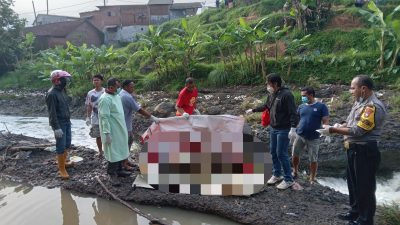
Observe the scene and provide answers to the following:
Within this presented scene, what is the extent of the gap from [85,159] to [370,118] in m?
5.49

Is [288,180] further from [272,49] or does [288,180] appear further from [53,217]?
[272,49]

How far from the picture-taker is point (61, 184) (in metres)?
6.36

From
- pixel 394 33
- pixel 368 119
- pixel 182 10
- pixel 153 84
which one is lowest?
pixel 153 84

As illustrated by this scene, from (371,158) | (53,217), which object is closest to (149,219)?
(53,217)

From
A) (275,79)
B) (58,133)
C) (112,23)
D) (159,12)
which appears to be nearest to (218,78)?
(58,133)

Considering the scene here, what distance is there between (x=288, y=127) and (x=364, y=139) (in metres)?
1.47

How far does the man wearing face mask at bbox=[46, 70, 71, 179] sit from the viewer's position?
20.2 feet

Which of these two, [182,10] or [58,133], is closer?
[58,133]

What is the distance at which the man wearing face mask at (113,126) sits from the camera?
19.3 ft

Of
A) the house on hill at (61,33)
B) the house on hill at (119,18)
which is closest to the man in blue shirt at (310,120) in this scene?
the house on hill at (61,33)

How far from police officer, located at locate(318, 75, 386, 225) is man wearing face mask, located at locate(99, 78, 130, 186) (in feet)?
10.5

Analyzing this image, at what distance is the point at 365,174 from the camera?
13.4 ft

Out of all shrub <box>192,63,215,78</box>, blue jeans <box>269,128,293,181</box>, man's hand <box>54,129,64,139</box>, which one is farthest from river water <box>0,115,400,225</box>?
shrub <box>192,63,215,78</box>

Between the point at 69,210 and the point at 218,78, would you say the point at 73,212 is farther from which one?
the point at 218,78
